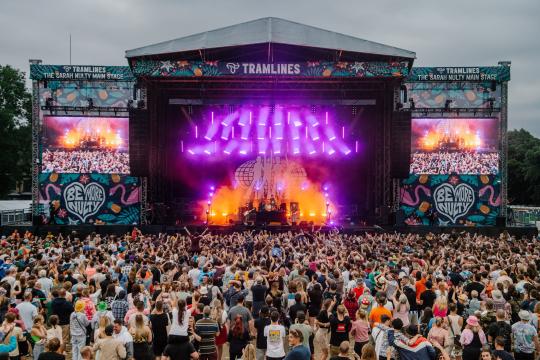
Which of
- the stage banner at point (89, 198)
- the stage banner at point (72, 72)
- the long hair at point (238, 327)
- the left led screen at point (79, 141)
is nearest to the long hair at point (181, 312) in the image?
the long hair at point (238, 327)

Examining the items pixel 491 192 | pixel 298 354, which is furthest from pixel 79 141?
pixel 298 354

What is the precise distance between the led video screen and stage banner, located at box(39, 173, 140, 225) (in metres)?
14.5

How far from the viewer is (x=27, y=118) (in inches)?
1583

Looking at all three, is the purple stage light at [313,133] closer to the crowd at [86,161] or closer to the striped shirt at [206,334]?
A: the crowd at [86,161]

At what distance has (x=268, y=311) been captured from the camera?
24.8 ft

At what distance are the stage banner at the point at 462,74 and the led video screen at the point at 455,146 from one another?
2007 millimetres

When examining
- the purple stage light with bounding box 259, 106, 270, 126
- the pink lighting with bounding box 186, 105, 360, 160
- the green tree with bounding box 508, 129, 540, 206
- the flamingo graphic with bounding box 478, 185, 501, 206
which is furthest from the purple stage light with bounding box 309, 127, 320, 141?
the green tree with bounding box 508, 129, 540, 206

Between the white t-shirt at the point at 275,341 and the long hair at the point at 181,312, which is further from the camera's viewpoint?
the long hair at the point at 181,312

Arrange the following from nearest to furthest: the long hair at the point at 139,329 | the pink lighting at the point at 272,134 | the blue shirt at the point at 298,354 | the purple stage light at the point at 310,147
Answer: the blue shirt at the point at 298,354
the long hair at the point at 139,329
the pink lighting at the point at 272,134
the purple stage light at the point at 310,147

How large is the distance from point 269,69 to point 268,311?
16776 mm

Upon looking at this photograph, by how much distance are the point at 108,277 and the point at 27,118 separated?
1391 inches

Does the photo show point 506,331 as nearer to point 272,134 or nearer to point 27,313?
point 27,313

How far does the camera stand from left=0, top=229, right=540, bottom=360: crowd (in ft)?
21.5

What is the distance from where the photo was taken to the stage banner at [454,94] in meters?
26.2
